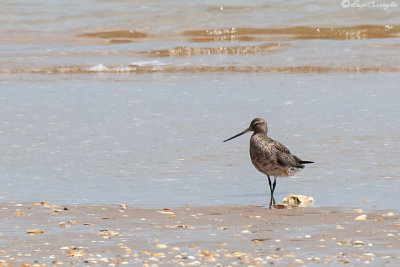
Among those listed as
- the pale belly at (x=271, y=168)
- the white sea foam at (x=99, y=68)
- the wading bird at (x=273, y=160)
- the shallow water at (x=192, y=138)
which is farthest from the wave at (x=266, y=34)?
the pale belly at (x=271, y=168)

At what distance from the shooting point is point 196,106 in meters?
14.0

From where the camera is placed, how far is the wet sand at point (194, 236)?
584 cm

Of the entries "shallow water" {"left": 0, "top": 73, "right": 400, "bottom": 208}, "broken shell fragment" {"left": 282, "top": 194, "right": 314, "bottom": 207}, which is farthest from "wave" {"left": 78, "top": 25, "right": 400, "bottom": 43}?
"broken shell fragment" {"left": 282, "top": 194, "right": 314, "bottom": 207}

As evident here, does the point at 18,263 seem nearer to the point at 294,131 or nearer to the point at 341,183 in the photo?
the point at 341,183

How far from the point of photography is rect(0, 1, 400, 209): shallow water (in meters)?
8.88

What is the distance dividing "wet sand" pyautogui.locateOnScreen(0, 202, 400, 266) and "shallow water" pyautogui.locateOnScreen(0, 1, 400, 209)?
543mm

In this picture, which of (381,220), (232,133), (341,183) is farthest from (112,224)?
(232,133)

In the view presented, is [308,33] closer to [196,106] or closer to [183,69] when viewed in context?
[183,69]

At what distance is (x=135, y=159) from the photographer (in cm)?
1018

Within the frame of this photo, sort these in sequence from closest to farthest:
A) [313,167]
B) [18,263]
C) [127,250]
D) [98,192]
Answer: [18,263]
[127,250]
[98,192]
[313,167]

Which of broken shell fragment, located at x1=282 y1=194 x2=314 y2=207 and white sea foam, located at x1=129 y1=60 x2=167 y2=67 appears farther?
white sea foam, located at x1=129 y1=60 x2=167 y2=67

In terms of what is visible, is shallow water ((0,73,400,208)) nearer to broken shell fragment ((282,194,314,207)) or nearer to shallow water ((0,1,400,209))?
shallow water ((0,1,400,209))

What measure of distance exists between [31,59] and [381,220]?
1687cm

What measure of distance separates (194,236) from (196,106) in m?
7.49
